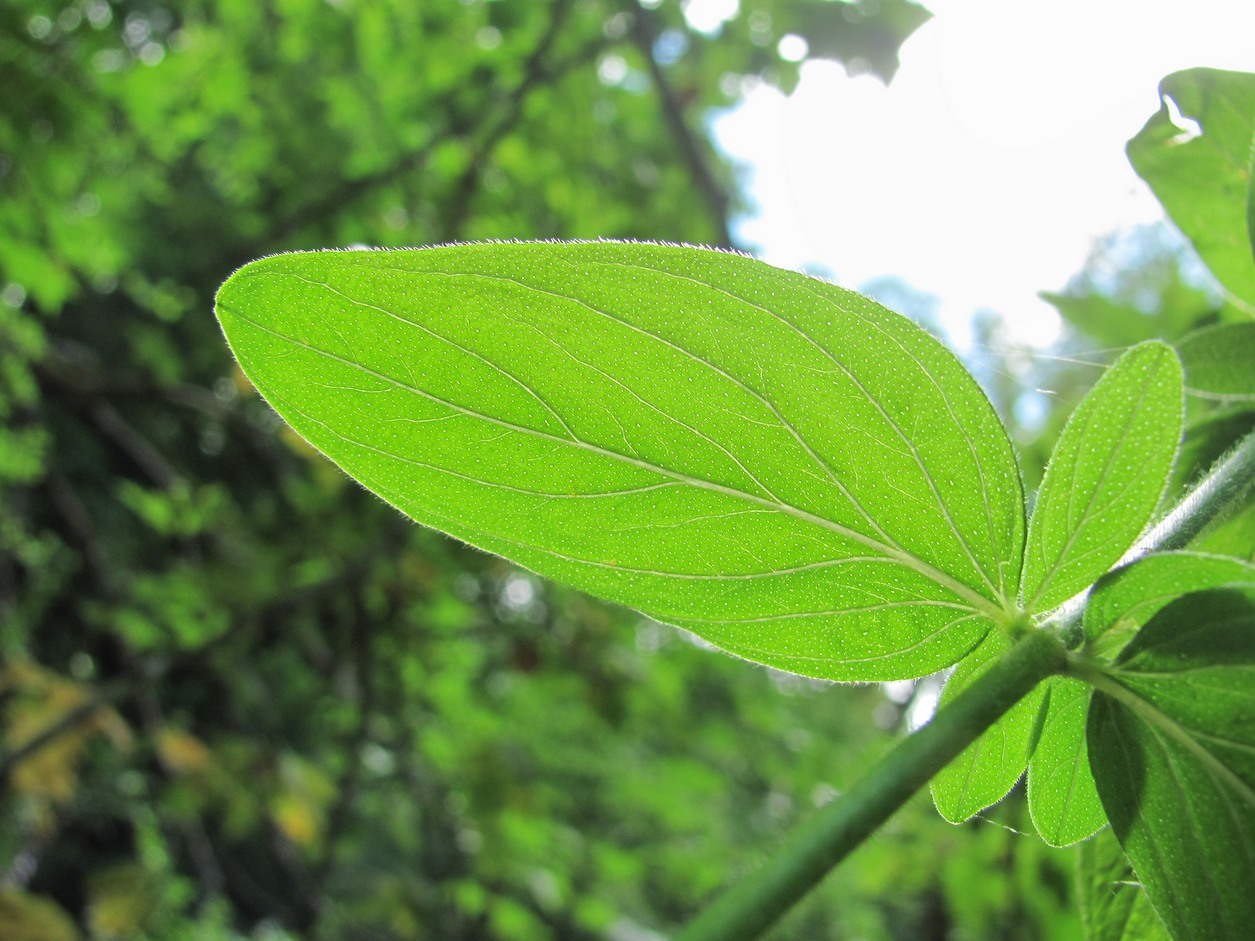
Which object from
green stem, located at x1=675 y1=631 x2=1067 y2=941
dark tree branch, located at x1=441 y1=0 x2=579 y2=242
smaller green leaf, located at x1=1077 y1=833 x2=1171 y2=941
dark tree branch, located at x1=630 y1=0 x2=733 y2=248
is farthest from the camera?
dark tree branch, located at x1=441 y1=0 x2=579 y2=242

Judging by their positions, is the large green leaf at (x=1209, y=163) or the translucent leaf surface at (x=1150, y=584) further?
the large green leaf at (x=1209, y=163)

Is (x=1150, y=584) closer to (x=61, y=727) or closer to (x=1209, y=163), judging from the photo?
(x=1209, y=163)

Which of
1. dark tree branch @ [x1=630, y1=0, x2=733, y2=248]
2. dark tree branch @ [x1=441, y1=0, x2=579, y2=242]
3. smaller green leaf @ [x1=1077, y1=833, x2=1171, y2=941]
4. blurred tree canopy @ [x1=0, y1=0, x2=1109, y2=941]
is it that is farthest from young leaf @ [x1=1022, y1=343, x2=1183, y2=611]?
dark tree branch @ [x1=441, y1=0, x2=579, y2=242]

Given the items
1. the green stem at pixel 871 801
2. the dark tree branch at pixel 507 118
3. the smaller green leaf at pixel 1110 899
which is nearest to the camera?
the green stem at pixel 871 801

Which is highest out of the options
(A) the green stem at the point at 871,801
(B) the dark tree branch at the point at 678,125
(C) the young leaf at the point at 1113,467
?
(B) the dark tree branch at the point at 678,125

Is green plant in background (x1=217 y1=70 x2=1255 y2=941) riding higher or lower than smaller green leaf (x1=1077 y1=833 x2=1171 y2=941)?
higher

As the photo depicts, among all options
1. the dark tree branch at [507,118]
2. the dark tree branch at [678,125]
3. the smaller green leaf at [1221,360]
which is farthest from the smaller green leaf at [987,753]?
the dark tree branch at [507,118]

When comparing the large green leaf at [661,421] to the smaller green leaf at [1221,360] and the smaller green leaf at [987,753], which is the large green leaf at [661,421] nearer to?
the smaller green leaf at [987,753]

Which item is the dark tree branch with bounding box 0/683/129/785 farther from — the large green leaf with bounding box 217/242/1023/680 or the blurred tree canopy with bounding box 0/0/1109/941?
the large green leaf with bounding box 217/242/1023/680
